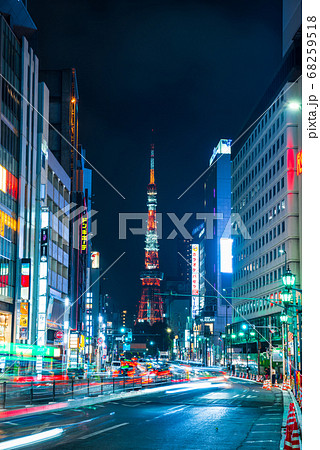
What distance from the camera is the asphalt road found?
17.4 m

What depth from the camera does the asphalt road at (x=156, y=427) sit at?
17448mm

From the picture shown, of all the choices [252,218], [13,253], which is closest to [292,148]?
[252,218]

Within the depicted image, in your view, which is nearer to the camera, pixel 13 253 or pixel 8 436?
pixel 8 436

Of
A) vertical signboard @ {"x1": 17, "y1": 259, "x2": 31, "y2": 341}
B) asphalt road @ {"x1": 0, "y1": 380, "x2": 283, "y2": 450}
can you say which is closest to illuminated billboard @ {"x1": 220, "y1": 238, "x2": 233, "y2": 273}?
vertical signboard @ {"x1": 17, "y1": 259, "x2": 31, "y2": 341}

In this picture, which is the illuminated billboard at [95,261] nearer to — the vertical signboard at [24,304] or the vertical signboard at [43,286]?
the vertical signboard at [43,286]

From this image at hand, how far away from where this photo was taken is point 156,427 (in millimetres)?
22188

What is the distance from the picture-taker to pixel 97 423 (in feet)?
75.6

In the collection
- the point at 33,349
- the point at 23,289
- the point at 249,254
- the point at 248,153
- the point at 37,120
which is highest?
the point at 248,153

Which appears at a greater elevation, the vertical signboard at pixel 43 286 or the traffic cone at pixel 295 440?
the vertical signboard at pixel 43 286

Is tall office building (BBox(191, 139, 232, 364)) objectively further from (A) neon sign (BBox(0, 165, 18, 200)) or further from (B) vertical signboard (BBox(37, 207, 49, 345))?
(A) neon sign (BBox(0, 165, 18, 200))

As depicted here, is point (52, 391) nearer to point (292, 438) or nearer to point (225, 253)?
point (292, 438)

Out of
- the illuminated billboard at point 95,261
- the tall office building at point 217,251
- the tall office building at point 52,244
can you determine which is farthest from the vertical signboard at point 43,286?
the tall office building at point 217,251

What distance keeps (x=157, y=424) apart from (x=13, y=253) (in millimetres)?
37017
